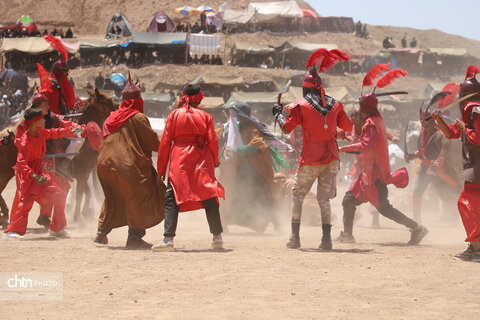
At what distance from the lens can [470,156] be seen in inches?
332

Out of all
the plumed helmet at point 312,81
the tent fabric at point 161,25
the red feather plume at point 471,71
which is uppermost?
the tent fabric at point 161,25

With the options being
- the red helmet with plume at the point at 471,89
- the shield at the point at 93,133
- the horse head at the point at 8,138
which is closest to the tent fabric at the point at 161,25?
the shield at the point at 93,133

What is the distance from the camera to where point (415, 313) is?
5777 mm

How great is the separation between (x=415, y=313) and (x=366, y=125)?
14.5 feet

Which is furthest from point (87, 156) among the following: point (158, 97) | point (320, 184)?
point (158, 97)

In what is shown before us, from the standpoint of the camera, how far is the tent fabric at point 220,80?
163ft

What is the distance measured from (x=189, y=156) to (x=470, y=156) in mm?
2760

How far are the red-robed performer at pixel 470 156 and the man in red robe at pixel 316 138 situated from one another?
3.68 ft

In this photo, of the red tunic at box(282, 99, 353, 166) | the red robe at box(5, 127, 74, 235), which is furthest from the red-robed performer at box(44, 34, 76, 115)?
the red tunic at box(282, 99, 353, 166)

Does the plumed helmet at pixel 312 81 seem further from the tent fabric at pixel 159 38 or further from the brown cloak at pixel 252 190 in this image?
the tent fabric at pixel 159 38

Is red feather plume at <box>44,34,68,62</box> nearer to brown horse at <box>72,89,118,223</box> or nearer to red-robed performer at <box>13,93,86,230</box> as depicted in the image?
brown horse at <box>72,89,118,223</box>

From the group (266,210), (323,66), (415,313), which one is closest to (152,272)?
(415,313)

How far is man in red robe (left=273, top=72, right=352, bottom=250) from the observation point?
8.93m

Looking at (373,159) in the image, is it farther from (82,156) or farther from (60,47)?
(60,47)
